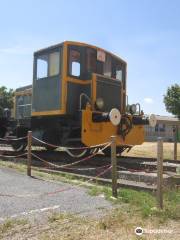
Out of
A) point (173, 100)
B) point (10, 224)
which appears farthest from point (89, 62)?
point (173, 100)

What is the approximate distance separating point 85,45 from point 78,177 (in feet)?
14.7

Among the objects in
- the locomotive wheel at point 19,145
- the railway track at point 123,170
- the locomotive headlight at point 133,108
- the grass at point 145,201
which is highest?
the locomotive headlight at point 133,108

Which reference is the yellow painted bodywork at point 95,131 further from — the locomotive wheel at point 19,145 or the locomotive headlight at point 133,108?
the locomotive wheel at point 19,145

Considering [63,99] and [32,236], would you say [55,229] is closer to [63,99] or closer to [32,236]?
[32,236]

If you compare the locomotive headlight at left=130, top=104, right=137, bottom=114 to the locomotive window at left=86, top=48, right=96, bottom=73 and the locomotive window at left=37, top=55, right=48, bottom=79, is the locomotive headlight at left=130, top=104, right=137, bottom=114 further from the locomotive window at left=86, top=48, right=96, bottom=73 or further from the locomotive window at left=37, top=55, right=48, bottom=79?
the locomotive window at left=37, top=55, right=48, bottom=79

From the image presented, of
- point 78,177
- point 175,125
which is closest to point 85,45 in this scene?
point 78,177

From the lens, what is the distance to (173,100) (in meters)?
45.8

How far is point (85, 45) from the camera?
12.1 metres

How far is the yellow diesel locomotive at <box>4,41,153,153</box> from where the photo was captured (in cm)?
1165

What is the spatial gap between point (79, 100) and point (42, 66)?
1.68 m

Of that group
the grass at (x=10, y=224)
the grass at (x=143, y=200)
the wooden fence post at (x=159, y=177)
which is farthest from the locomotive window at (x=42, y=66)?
the grass at (x=10, y=224)

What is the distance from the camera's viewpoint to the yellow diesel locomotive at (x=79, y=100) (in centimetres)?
1165

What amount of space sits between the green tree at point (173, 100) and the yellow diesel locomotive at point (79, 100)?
33067mm

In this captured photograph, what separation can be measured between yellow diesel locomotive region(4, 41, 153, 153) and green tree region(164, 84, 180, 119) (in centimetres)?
3307
